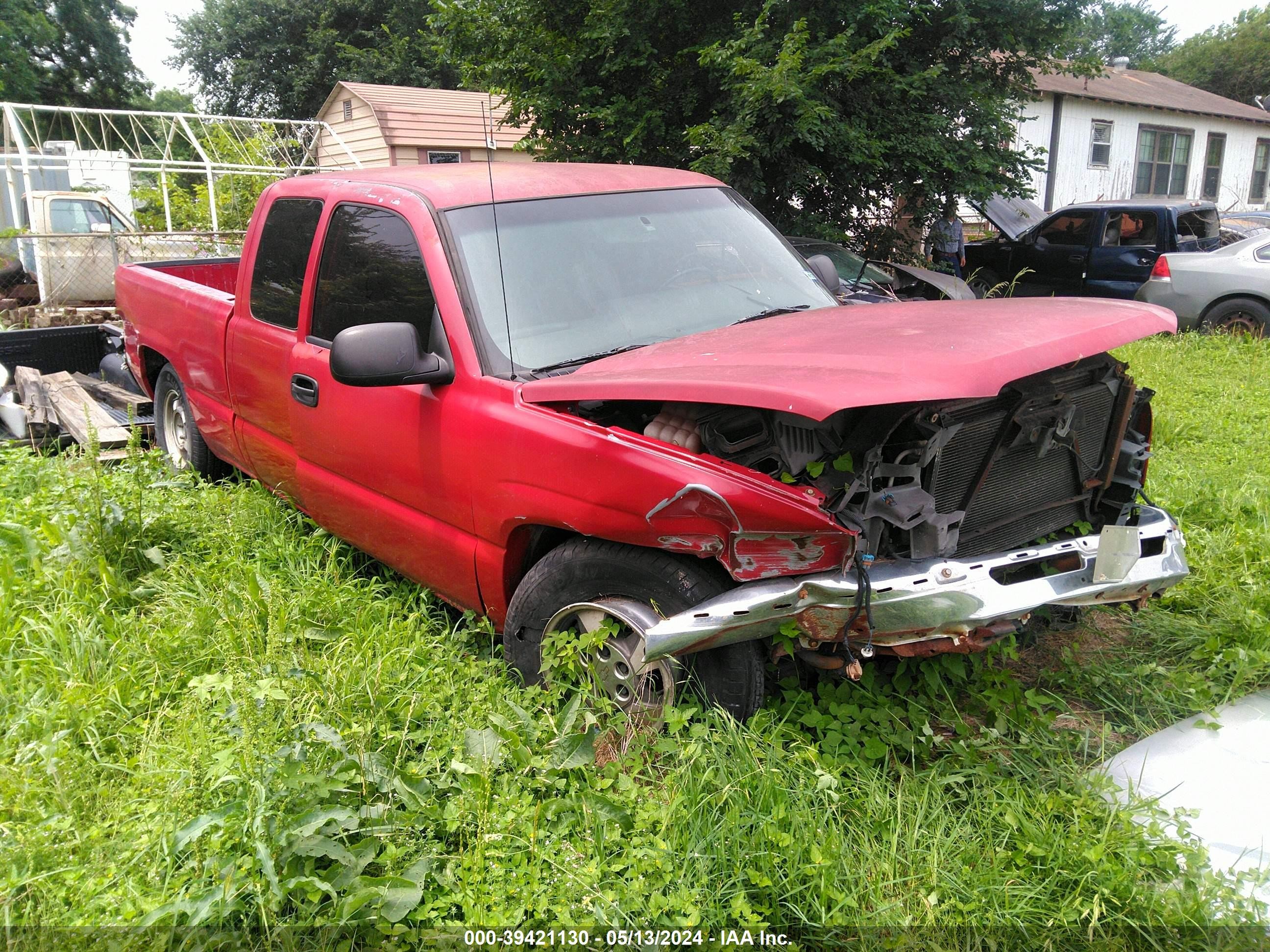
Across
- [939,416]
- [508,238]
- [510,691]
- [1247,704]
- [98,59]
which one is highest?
[98,59]

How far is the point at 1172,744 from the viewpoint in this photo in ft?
10.3

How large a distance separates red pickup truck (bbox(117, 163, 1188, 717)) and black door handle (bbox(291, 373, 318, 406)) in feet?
0.04

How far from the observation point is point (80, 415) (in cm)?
631

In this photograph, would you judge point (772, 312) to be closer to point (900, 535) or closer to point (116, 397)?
point (900, 535)

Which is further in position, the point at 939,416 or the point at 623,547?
the point at 623,547

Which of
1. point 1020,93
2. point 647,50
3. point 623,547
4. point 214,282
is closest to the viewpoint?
point 623,547

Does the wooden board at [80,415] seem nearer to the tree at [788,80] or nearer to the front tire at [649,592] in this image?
the front tire at [649,592]

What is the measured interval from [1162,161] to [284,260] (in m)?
28.9

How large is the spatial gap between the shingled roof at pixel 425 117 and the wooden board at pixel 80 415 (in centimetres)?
1757

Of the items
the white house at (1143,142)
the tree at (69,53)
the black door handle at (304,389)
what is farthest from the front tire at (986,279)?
the tree at (69,53)

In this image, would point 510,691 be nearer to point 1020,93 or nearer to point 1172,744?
point 1172,744

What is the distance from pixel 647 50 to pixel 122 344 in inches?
230

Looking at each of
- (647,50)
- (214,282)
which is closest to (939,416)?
(214,282)

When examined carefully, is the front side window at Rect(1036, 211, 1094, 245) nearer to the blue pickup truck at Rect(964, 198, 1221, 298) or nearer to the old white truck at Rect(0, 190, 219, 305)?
the blue pickup truck at Rect(964, 198, 1221, 298)
